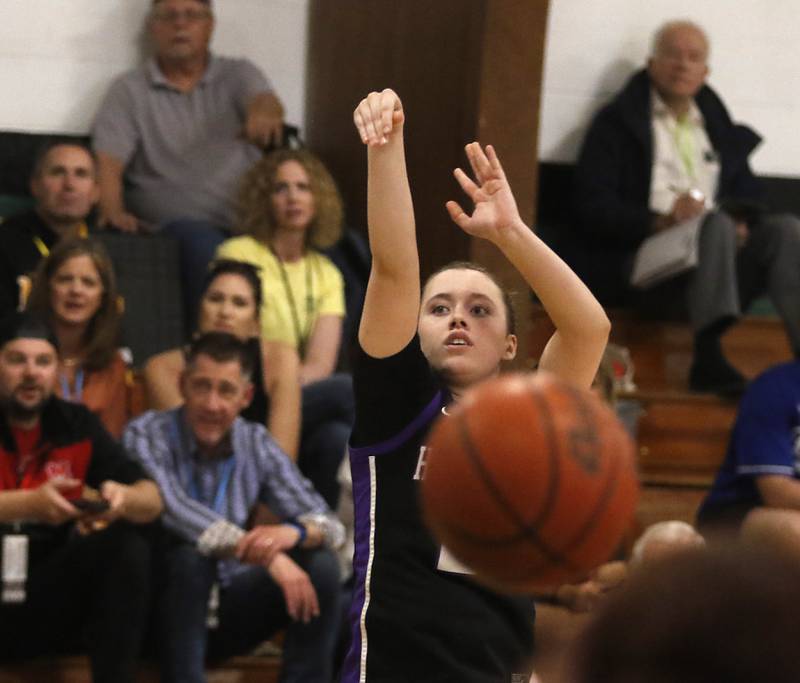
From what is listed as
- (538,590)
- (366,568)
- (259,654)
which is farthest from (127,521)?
(538,590)

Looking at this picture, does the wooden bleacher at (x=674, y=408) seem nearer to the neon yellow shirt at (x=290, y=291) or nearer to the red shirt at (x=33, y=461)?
the neon yellow shirt at (x=290, y=291)

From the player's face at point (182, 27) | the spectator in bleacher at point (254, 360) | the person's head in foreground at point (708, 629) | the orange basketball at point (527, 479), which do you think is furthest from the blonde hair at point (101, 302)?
the person's head in foreground at point (708, 629)

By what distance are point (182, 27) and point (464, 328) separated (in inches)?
165

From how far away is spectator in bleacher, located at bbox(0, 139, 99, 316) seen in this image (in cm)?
543

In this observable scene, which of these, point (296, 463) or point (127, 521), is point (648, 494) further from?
point (127, 521)

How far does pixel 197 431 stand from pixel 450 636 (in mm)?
2205

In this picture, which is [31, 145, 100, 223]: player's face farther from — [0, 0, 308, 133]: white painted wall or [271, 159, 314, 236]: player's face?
[0, 0, 308, 133]: white painted wall

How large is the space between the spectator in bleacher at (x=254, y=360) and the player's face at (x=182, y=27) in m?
1.64

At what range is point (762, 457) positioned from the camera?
4.95m

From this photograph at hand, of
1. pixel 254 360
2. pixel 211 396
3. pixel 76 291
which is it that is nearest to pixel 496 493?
pixel 211 396

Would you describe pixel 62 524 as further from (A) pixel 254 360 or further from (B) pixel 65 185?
(B) pixel 65 185

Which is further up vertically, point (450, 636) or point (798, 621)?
point (798, 621)

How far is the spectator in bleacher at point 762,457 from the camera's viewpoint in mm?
4934

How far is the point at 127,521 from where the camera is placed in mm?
4301
